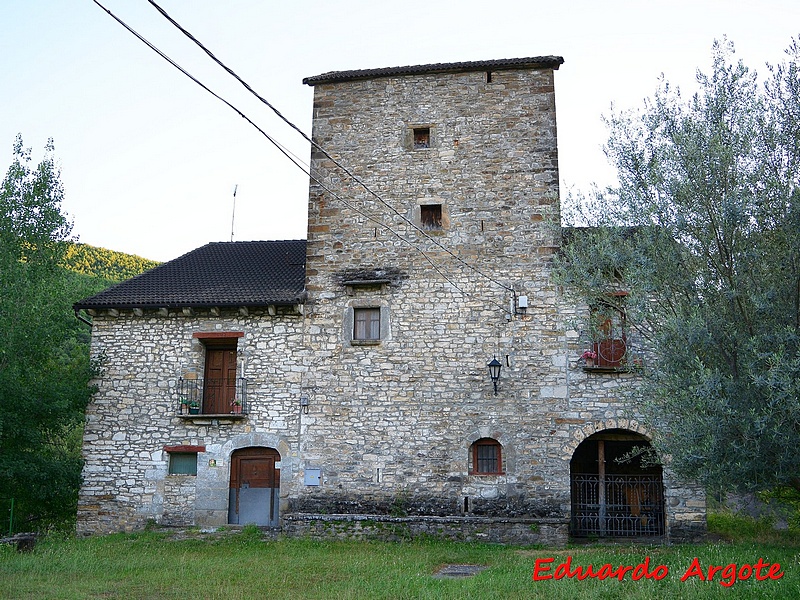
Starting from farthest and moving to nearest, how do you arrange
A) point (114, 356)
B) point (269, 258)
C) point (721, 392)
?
1. point (269, 258)
2. point (114, 356)
3. point (721, 392)

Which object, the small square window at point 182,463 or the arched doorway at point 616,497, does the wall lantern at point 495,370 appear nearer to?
the arched doorway at point 616,497

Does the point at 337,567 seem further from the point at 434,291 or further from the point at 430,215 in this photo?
the point at 430,215

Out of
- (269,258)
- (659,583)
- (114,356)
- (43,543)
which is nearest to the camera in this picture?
(659,583)

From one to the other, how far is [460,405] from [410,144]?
5.16m

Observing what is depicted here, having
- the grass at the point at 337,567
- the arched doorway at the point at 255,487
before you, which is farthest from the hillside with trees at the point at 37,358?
the arched doorway at the point at 255,487

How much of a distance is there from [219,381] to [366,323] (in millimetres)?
3086

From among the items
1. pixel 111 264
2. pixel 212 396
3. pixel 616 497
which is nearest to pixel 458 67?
pixel 212 396

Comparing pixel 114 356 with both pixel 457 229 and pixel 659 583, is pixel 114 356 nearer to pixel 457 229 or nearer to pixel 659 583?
pixel 457 229

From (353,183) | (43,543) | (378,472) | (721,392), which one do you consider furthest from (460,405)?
(43,543)

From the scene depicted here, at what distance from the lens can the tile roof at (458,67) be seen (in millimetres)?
15422

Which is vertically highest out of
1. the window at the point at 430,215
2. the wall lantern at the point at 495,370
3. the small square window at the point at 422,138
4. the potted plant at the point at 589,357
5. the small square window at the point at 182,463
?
the small square window at the point at 422,138

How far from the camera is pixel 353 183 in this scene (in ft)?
51.1

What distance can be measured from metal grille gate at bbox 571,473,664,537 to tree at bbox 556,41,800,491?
4.64 metres

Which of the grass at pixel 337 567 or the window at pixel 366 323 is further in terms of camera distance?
the window at pixel 366 323
